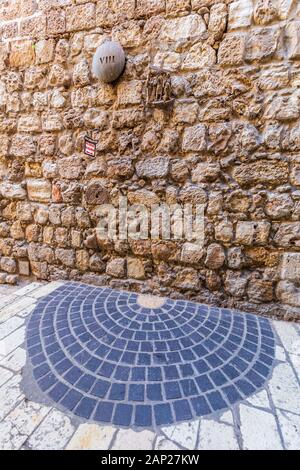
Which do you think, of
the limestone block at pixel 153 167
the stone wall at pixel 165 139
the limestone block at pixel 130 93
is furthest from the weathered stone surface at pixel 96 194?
the limestone block at pixel 130 93

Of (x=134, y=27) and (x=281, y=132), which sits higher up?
(x=134, y=27)

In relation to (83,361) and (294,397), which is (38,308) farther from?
(294,397)

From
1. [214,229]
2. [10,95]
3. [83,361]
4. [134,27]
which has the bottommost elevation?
[83,361]

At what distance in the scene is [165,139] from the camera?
80.7 inches

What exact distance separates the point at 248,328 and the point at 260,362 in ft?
1.10

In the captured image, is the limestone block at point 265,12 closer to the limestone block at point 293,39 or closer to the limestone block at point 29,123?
the limestone block at point 293,39

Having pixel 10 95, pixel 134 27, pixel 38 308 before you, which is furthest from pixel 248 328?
pixel 10 95

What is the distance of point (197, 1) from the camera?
6.08 feet

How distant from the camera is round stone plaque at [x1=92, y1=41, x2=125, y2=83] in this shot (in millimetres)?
2002

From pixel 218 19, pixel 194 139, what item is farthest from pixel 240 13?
pixel 194 139

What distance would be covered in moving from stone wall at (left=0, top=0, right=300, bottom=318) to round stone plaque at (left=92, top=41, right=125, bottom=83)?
77 mm

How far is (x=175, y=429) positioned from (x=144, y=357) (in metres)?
0.45

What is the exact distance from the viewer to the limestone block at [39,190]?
251 cm
